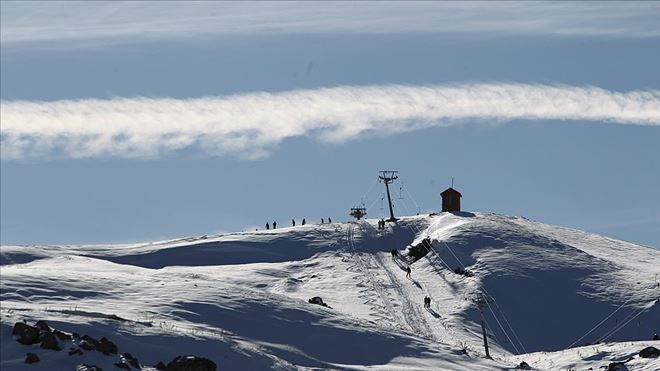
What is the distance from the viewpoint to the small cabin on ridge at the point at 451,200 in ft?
397

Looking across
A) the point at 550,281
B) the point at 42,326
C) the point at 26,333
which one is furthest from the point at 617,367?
the point at 550,281

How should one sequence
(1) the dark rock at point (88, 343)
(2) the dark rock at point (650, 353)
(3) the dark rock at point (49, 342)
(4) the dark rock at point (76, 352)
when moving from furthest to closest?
1. (2) the dark rock at point (650, 353)
2. (1) the dark rock at point (88, 343)
3. (3) the dark rock at point (49, 342)
4. (4) the dark rock at point (76, 352)

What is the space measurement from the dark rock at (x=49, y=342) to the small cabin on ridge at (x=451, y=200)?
248ft

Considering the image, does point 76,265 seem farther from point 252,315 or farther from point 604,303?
point 604,303

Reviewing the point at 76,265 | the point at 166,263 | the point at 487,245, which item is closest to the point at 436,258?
the point at 487,245

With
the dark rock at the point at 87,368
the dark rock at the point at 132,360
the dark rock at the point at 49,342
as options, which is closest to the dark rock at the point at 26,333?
the dark rock at the point at 49,342

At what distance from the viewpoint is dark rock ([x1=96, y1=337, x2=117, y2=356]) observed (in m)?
48.1

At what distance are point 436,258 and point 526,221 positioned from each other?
23076mm

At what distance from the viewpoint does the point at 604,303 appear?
285 ft

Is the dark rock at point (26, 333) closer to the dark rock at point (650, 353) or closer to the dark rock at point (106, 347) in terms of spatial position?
the dark rock at point (106, 347)

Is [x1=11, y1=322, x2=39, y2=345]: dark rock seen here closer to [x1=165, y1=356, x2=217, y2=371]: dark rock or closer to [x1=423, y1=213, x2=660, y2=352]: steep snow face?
[x1=165, y1=356, x2=217, y2=371]: dark rock

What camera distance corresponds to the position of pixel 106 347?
159 ft

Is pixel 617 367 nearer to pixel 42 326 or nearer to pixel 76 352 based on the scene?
pixel 76 352

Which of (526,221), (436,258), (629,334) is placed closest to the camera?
(629,334)
